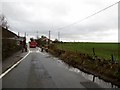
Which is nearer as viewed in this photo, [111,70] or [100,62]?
[111,70]

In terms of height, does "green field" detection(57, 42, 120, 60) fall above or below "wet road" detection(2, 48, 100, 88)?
above

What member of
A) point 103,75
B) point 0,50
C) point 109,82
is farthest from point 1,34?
point 109,82

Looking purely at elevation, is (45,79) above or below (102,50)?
below

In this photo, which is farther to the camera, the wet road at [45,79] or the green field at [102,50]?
the green field at [102,50]

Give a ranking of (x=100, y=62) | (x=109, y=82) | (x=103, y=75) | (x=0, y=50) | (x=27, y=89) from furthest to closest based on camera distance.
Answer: (x=0, y=50) → (x=100, y=62) → (x=103, y=75) → (x=109, y=82) → (x=27, y=89)

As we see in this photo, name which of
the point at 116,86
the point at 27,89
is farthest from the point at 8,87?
the point at 116,86

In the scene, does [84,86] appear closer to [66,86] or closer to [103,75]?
[66,86]

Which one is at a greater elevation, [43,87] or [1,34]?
[1,34]

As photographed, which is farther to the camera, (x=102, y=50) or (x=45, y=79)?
(x=102, y=50)

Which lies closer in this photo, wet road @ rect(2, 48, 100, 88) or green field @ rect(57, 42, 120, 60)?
wet road @ rect(2, 48, 100, 88)

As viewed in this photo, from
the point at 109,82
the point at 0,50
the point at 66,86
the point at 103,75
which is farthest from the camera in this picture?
the point at 0,50

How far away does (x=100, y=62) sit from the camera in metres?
16.8

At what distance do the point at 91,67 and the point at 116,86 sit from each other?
6.19m

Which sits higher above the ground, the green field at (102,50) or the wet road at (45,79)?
the green field at (102,50)
